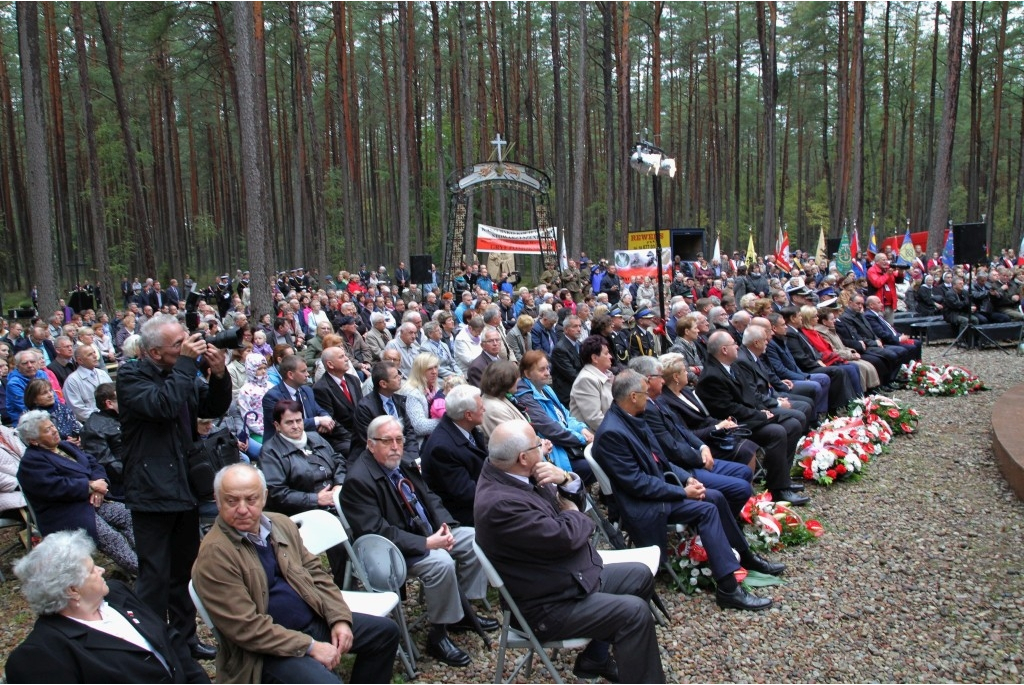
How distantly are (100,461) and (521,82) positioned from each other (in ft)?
102

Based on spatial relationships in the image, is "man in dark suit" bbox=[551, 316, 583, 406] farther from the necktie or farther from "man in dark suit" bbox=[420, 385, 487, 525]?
the necktie

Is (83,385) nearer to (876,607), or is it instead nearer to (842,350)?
(876,607)

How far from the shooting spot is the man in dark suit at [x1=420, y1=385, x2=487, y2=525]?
4246 mm

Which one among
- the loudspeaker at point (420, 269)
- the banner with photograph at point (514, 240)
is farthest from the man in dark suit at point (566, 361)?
the loudspeaker at point (420, 269)

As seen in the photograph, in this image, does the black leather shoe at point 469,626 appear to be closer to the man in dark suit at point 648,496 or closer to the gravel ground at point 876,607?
the gravel ground at point 876,607

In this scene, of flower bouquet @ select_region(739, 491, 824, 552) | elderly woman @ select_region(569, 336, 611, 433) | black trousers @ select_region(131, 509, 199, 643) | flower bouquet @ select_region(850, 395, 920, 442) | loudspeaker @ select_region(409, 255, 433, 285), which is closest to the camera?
black trousers @ select_region(131, 509, 199, 643)

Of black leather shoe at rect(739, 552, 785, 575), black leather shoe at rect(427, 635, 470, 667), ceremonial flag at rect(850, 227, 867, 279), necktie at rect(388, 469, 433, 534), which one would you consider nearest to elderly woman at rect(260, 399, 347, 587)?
necktie at rect(388, 469, 433, 534)

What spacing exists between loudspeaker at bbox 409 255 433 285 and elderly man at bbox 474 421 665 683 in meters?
18.5

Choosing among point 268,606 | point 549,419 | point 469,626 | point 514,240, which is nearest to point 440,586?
point 469,626

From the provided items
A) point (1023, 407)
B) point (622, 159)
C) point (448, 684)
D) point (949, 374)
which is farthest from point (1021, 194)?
point (448, 684)

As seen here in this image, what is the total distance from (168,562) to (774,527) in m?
3.75

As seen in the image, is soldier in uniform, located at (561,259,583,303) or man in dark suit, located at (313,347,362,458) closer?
man in dark suit, located at (313,347,362,458)

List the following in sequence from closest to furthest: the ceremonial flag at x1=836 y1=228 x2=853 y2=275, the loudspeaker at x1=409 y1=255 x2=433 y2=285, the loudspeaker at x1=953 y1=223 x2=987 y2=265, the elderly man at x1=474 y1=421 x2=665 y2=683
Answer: the elderly man at x1=474 y1=421 x2=665 y2=683 → the loudspeaker at x1=953 y1=223 x2=987 y2=265 → the ceremonial flag at x1=836 y1=228 x2=853 y2=275 → the loudspeaker at x1=409 y1=255 x2=433 y2=285

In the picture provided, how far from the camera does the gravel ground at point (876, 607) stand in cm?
354
